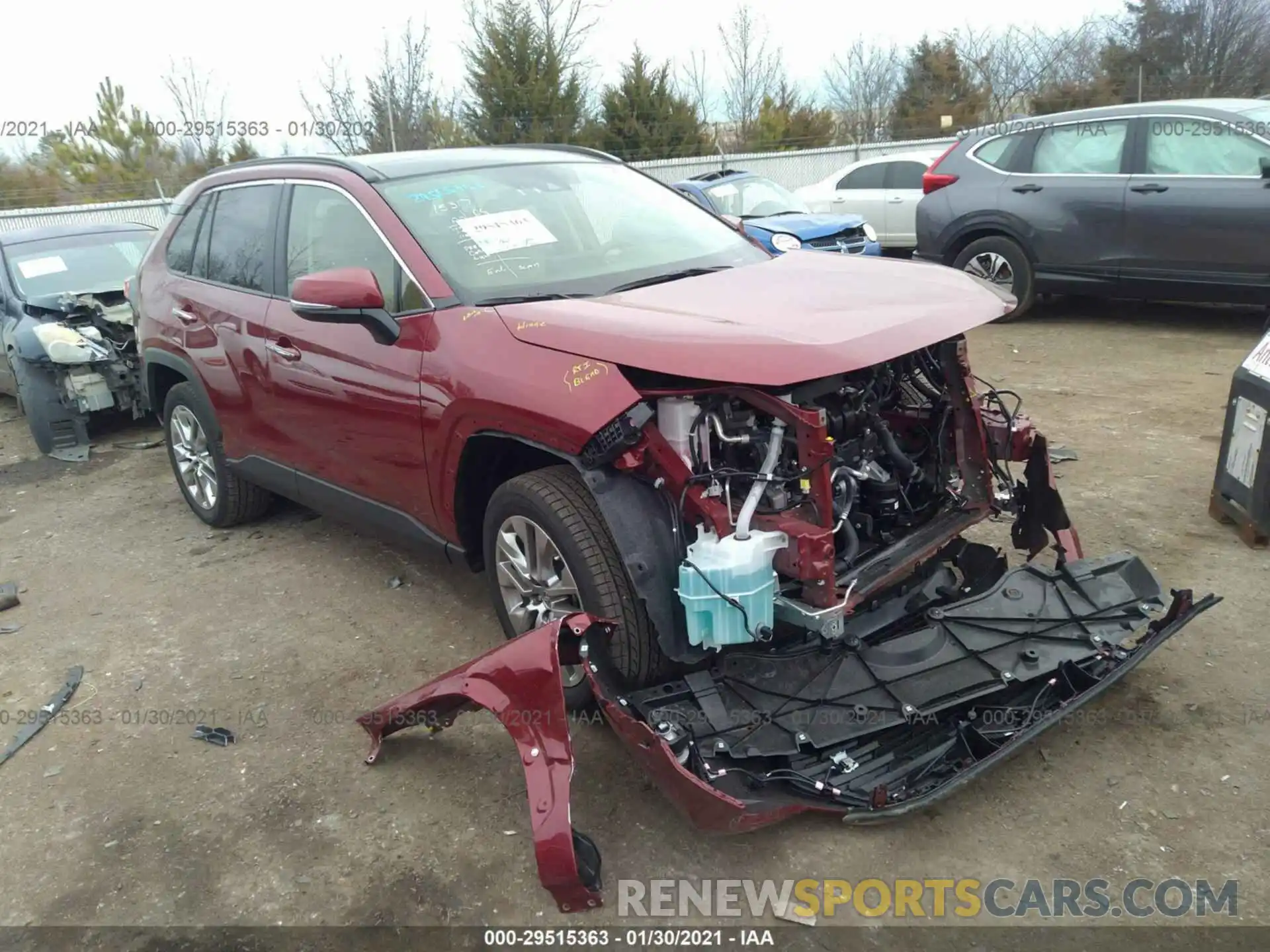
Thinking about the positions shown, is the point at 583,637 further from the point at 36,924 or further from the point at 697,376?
the point at 36,924

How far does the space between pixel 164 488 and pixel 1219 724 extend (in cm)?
604

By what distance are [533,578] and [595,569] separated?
391 mm

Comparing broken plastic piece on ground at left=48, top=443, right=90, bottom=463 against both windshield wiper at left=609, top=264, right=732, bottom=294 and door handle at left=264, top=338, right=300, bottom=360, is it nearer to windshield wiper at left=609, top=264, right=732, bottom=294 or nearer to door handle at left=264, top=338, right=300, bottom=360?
door handle at left=264, top=338, right=300, bottom=360

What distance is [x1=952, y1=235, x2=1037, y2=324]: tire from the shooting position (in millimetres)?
8211

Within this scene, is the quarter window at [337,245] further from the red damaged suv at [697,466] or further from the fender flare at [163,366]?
the fender flare at [163,366]

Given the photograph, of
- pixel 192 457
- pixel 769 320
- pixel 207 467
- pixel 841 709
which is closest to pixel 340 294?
pixel 769 320

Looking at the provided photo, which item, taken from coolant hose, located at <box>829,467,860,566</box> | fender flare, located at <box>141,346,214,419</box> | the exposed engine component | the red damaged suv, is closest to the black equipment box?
the red damaged suv

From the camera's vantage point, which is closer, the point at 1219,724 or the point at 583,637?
the point at 583,637

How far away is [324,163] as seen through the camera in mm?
4086

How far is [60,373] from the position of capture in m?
7.13

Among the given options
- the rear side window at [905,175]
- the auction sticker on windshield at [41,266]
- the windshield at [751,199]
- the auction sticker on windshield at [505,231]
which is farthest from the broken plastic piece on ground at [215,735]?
the rear side window at [905,175]

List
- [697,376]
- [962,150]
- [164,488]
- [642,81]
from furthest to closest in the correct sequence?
[642,81]
[962,150]
[164,488]
[697,376]

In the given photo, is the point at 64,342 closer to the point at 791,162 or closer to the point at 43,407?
the point at 43,407

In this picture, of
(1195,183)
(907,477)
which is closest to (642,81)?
(1195,183)
